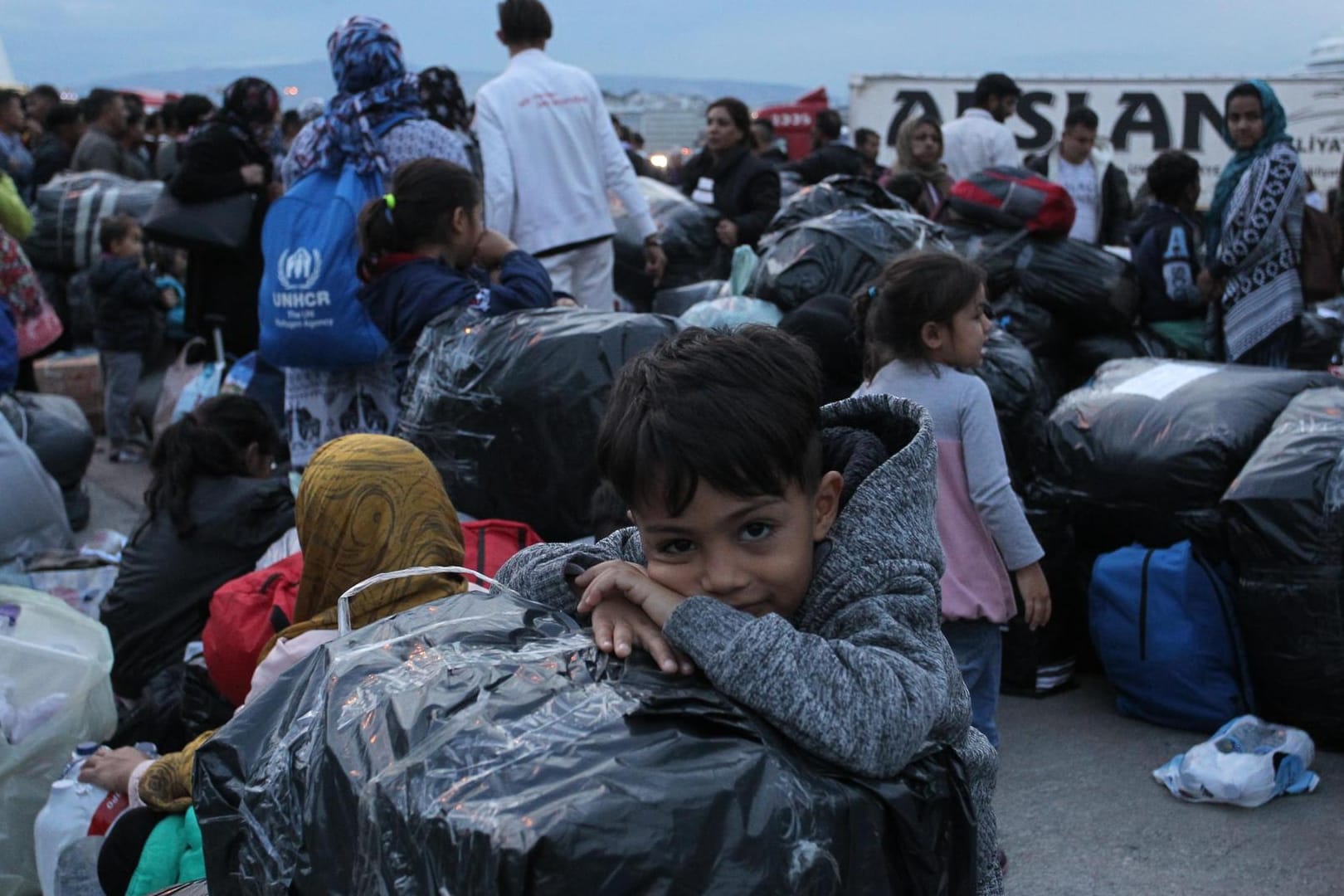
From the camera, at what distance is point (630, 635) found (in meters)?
1.48

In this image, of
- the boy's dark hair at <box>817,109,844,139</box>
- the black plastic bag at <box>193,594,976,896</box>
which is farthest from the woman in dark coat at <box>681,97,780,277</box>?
the black plastic bag at <box>193,594,976,896</box>

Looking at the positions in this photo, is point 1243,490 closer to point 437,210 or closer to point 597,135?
point 437,210

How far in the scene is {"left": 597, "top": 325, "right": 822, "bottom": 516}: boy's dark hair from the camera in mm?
1453

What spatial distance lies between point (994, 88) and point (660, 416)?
8.59m

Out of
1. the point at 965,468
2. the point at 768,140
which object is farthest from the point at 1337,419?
the point at 768,140

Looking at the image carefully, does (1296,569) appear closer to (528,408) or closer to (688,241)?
(528,408)

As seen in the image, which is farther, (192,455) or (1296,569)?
(192,455)

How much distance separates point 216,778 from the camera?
151cm

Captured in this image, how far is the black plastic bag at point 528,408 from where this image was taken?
339 cm

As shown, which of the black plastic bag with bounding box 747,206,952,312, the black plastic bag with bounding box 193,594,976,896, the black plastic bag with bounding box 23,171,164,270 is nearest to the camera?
the black plastic bag with bounding box 193,594,976,896

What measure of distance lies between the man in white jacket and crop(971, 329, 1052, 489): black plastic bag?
6.58 feet

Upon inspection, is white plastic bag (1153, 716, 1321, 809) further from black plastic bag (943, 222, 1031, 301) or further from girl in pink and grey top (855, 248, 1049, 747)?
black plastic bag (943, 222, 1031, 301)

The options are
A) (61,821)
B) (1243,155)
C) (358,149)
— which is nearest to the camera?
(61,821)

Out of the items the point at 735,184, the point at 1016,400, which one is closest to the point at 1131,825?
the point at 1016,400
